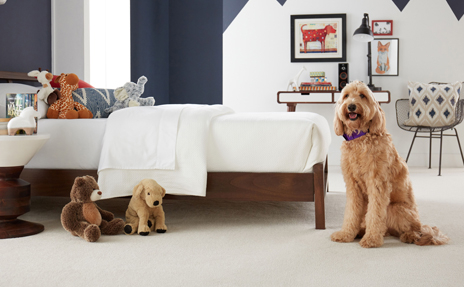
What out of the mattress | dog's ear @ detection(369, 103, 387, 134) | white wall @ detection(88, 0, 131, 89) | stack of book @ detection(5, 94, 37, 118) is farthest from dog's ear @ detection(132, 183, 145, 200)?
white wall @ detection(88, 0, 131, 89)

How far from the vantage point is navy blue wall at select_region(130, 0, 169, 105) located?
5.49 meters

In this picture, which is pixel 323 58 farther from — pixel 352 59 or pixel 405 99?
pixel 405 99

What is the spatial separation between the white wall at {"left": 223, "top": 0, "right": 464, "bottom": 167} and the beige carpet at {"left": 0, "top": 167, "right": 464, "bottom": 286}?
267cm

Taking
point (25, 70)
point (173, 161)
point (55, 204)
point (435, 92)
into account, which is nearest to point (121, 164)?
point (173, 161)

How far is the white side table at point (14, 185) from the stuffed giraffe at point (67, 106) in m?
0.46

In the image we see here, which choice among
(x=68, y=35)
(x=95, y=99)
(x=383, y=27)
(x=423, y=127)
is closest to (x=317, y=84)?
(x=383, y=27)

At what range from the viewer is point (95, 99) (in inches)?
105

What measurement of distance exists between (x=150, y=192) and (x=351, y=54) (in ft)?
11.9

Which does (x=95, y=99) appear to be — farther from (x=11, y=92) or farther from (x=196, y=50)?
(x=196, y=50)

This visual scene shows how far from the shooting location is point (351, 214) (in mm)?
1866

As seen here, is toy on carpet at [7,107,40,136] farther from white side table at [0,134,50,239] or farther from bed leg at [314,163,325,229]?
bed leg at [314,163,325,229]

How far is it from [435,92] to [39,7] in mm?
3840

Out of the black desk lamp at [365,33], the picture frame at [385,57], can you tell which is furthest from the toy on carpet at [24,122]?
the picture frame at [385,57]

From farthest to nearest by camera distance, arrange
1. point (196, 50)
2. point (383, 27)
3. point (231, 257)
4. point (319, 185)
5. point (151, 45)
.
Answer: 1. point (196, 50)
2. point (151, 45)
3. point (383, 27)
4. point (319, 185)
5. point (231, 257)
